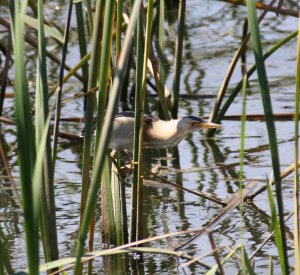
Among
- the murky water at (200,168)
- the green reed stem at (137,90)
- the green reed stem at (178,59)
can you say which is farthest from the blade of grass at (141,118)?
the green reed stem at (178,59)

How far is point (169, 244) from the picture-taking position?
4062mm

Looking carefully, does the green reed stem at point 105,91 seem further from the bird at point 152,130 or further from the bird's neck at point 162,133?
the bird's neck at point 162,133

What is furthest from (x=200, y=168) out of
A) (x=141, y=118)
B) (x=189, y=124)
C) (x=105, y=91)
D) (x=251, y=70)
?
(x=105, y=91)

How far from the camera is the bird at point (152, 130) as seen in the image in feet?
13.4

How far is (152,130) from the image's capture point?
4223mm

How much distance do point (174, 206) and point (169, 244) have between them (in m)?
0.65

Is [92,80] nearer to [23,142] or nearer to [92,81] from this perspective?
[92,81]

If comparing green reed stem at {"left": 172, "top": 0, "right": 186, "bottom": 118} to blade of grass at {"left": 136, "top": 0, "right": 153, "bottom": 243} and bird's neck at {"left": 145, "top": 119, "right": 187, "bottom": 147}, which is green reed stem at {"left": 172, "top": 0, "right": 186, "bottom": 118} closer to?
bird's neck at {"left": 145, "top": 119, "right": 187, "bottom": 147}

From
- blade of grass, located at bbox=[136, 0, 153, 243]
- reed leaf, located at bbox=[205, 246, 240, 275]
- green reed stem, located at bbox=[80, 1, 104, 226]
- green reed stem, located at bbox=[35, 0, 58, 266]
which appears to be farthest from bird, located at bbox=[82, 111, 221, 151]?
reed leaf, located at bbox=[205, 246, 240, 275]

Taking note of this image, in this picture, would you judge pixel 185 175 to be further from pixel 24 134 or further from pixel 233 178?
pixel 24 134

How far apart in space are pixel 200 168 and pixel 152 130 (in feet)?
3.88

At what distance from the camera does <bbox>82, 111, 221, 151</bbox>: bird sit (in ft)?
13.4

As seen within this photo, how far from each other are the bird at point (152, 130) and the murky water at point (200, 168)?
1.48ft

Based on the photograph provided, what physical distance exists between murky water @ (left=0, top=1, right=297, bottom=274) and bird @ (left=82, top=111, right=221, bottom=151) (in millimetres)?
451
